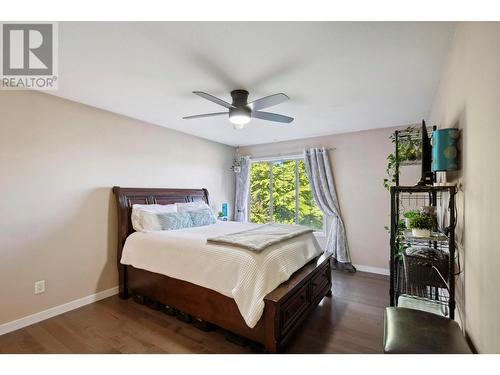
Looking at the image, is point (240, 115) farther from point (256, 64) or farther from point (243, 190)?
point (243, 190)

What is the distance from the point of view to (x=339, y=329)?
89.1 inches

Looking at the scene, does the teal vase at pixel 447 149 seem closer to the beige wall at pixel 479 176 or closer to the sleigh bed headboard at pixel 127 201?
the beige wall at pixel 479 176

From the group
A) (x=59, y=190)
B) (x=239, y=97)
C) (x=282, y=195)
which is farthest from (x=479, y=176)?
(x=282, y=195)

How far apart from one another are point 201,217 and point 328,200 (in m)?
2.28

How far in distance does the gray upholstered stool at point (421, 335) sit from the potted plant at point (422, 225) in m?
0.57

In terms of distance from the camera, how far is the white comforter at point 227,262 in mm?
1898

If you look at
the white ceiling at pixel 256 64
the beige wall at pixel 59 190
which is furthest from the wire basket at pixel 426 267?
the beige wall at pixel 59 190

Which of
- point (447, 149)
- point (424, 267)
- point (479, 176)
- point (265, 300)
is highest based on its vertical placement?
point (447, 149)

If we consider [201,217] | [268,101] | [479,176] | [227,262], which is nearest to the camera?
[479,176]

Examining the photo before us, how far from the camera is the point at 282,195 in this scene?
505 centimetres
